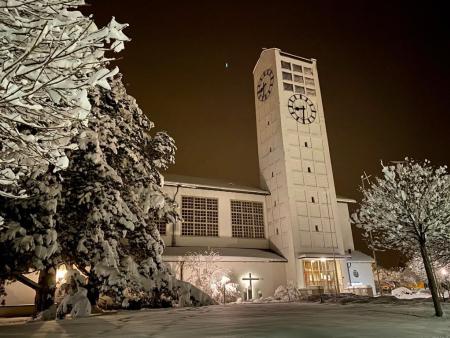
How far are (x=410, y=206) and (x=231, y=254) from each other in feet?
54.5

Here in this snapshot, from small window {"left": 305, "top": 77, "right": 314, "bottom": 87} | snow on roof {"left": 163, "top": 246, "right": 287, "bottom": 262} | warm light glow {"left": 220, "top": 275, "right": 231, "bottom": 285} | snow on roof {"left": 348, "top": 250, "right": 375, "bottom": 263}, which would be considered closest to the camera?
warm light glow {"left": 220, "top": 275, "right": 231, "bottom": 285}

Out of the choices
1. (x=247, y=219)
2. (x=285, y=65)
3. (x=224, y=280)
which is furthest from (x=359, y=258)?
(x=285, y=65)

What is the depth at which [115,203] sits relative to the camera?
40.2 feet

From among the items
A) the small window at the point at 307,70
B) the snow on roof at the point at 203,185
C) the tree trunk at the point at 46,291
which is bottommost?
the tree trunk at the point at 46,291

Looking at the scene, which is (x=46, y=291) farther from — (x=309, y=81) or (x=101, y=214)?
(x=309, y=81)

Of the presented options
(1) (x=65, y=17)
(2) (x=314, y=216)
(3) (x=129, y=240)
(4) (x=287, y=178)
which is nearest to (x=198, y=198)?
(4) (x=287, y=178)

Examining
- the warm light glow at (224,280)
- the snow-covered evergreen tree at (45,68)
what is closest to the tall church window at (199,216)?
the warm light glow at (224,280)

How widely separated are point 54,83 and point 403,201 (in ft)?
40.9

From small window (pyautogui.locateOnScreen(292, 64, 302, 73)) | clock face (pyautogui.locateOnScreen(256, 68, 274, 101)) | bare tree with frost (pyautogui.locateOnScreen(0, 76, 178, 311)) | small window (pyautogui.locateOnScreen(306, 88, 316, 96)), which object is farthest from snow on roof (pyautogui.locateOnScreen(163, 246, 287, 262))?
small window (pyautogui.locateOnScreen(292, 64, 302, 73))

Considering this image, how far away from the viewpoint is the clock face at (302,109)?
1329 inches

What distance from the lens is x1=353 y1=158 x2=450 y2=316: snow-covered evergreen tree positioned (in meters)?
12.1

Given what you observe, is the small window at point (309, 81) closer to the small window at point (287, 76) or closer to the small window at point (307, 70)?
the small window at point (307, 70)

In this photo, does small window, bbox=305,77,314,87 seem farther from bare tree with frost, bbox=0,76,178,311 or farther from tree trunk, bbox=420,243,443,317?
tree trunk, bbox=420,243,443,317

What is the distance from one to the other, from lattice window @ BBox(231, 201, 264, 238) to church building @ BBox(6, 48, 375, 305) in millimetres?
95
